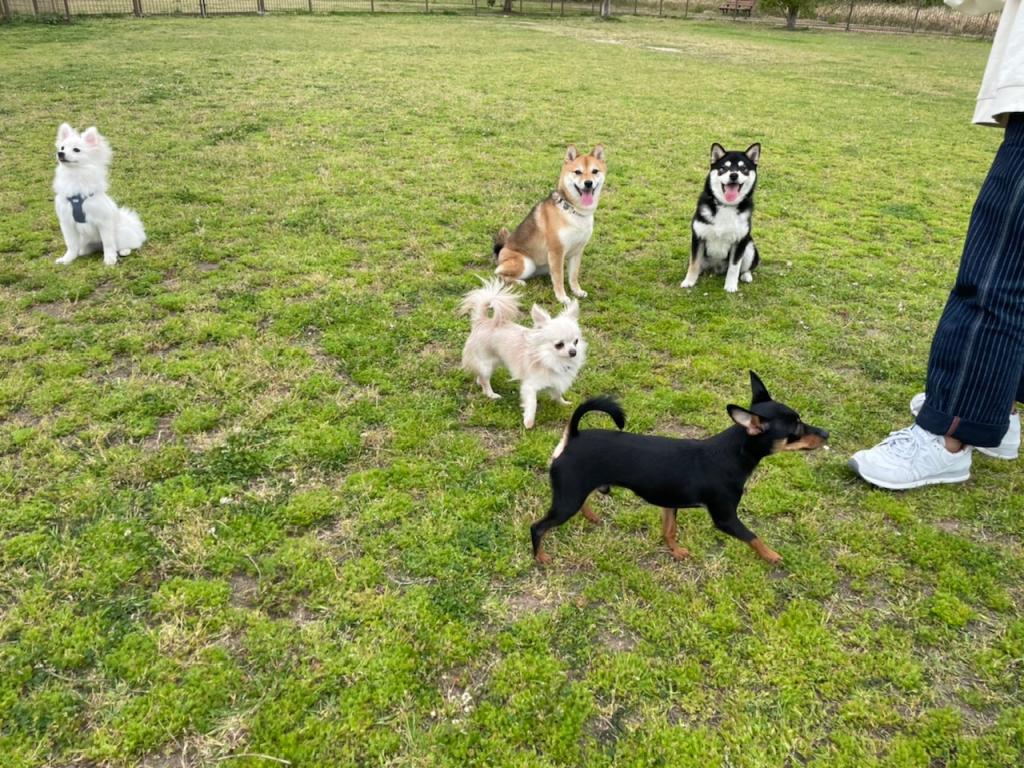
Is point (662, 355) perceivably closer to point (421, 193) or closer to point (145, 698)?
point (145, 698)

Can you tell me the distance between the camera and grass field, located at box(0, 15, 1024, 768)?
7.12 ft

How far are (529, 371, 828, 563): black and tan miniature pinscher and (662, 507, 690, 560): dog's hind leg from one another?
196mm

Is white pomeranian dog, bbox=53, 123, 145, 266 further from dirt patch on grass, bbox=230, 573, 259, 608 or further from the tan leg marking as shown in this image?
the tan leg marking

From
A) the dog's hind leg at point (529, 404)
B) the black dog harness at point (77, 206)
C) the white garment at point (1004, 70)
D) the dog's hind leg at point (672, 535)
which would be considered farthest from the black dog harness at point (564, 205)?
the black dog harness at point (77, 206)

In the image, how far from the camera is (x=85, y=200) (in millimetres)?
5289

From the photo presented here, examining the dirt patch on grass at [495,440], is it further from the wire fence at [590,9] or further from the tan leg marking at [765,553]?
the wire fence at [590,9]

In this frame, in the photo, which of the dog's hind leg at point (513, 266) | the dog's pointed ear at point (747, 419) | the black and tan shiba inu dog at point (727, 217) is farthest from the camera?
the dog's hind leg at point (513, 266)

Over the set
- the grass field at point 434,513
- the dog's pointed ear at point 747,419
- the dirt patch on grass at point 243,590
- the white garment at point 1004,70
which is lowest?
the dirt patch on grass at point 243,590

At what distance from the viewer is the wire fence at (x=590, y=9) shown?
2389 cm

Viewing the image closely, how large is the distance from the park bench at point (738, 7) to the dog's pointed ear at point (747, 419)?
4437 centimetres

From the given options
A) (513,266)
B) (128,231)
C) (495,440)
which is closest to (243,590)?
(495,440)

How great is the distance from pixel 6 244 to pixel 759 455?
668 centimetres

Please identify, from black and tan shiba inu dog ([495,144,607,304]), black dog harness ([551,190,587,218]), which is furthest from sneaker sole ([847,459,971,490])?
black dog harness ([551,190,587,218])

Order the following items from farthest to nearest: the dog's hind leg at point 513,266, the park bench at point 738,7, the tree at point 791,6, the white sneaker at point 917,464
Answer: the park bench at point 738,7, the tree at point 791,6, the dog's hind leg at point 513,266, the white sneaker at point 917,464
